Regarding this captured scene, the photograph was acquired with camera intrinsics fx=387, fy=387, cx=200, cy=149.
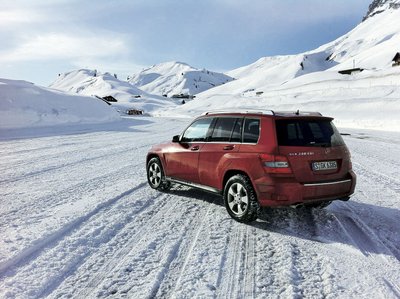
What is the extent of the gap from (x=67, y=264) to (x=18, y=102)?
35.0m

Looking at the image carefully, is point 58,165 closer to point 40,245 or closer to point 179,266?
point 40,245

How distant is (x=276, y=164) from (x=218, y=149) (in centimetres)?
124

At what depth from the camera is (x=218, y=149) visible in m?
6.40

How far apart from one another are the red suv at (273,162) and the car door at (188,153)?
168mm

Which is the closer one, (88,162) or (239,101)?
(88,162)

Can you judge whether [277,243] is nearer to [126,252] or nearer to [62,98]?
[126,252]

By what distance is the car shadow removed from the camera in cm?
509

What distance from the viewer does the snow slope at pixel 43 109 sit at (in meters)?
32.1

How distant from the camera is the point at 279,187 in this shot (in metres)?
5.42

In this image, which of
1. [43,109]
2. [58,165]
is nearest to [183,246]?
[58,165]

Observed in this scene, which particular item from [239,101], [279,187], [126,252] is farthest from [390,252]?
[239,101]

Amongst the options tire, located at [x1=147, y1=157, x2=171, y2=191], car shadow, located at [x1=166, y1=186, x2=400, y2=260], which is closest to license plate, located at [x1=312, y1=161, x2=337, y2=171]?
car shadow, located at [x1=166, y1=186, x2=400, y2=260]

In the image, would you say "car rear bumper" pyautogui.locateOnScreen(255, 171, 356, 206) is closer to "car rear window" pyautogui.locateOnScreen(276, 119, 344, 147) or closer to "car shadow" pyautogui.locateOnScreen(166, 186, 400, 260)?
"car shadow" pyautogui.locateOnScreen(166, 186, 400, 260)

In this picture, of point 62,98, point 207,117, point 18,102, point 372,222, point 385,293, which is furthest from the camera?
point 62,98
